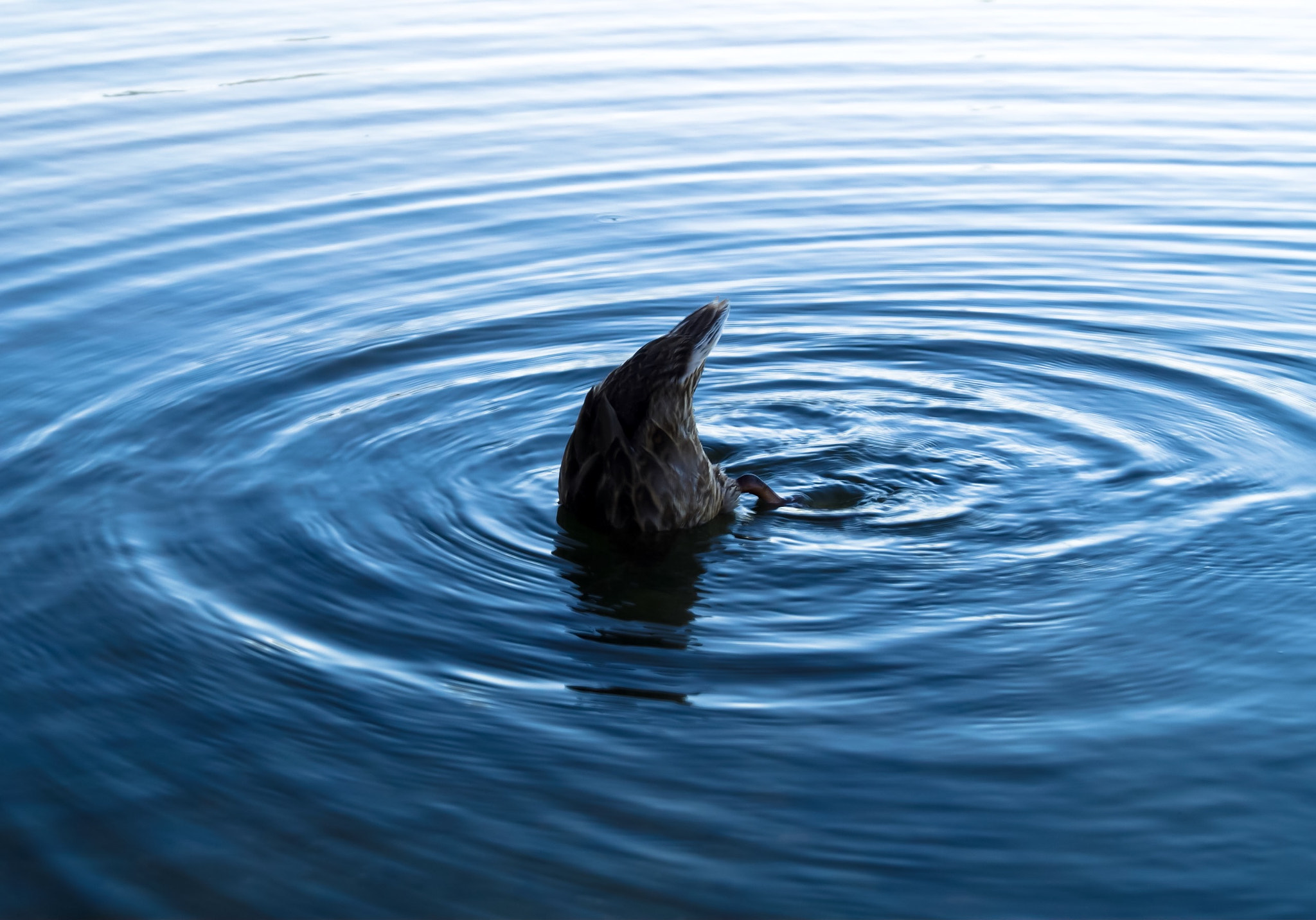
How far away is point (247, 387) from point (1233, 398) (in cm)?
526

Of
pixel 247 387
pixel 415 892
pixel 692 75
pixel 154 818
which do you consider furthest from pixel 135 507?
pixel 692 75

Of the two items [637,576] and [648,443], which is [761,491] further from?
[637,576]

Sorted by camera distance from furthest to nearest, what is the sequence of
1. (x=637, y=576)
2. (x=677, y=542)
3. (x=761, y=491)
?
1. (x=761, y=491)
2. (x=677, y=542)
3. (x=637, y=576)

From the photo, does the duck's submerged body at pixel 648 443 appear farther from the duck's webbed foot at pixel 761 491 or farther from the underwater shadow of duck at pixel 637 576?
the duck's webbed foot at pixel 761 491

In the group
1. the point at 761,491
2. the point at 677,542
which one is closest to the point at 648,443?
the point at 677,542

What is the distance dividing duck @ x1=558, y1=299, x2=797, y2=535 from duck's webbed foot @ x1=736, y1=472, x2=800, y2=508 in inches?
7.6

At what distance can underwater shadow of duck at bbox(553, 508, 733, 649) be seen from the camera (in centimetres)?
516

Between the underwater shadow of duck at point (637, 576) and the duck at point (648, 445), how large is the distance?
3.1 inches

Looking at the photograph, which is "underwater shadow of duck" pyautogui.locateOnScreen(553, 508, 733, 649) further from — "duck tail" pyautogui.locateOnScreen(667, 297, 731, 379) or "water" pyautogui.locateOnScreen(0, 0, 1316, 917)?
"duck tail" pyautogui.locateOnScreen(667, 297, 731, 379)

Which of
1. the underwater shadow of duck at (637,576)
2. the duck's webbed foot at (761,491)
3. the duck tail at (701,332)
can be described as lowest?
the underwater shadow of duck at (637,576)

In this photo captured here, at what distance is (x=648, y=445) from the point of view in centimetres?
579

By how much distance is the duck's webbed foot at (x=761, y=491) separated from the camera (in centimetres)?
623

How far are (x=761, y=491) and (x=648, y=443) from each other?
2.30 ft

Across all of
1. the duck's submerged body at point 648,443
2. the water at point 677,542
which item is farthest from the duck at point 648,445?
the water at point 677,542
